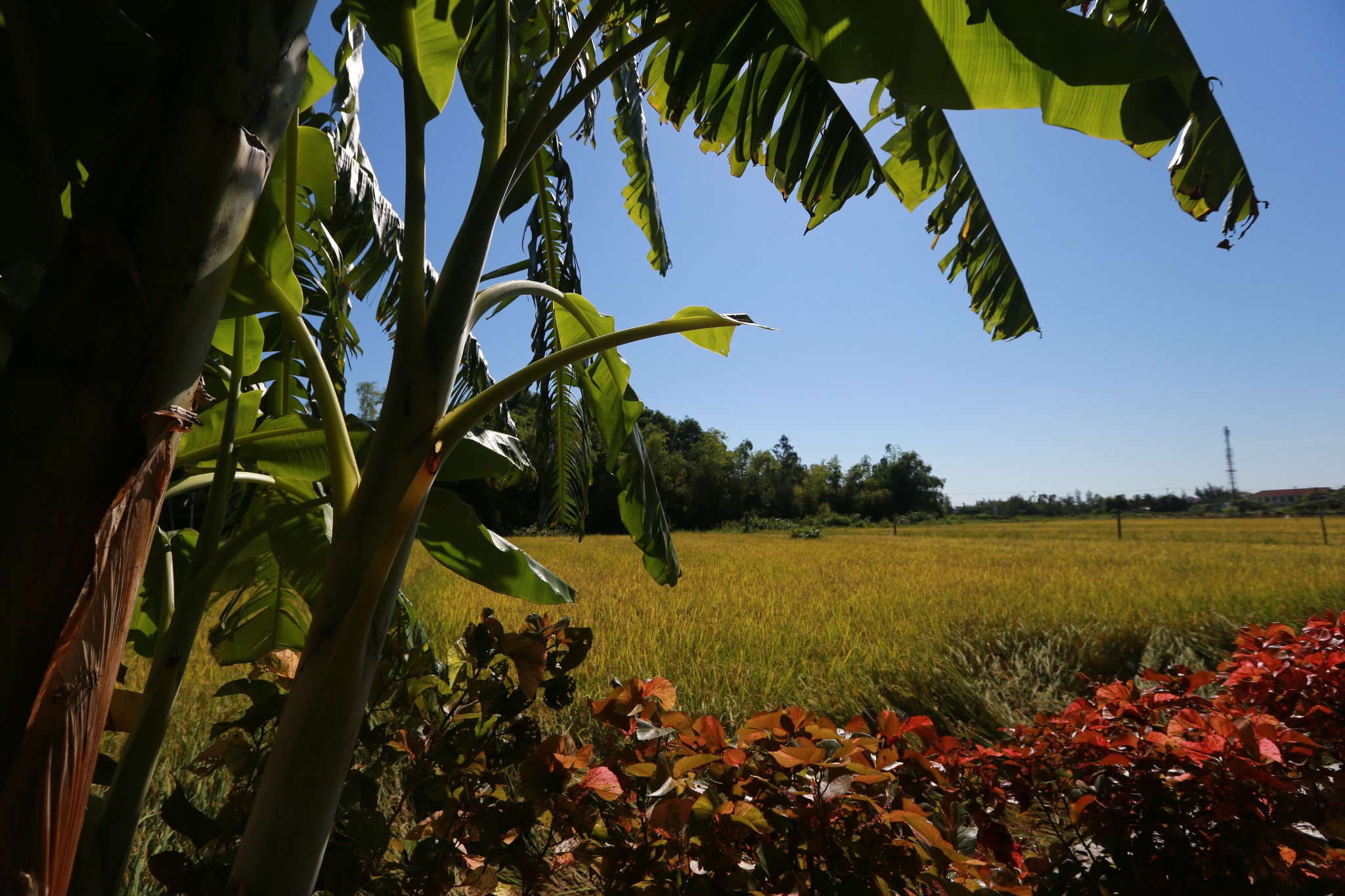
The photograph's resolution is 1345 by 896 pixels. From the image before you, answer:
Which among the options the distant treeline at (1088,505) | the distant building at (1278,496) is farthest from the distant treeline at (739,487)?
the distant building at (1278,496)

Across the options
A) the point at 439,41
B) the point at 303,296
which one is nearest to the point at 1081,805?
the point at 303,296

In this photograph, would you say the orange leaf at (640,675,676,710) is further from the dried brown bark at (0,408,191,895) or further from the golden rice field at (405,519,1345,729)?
the golden rice field at (405,519,1345,729)

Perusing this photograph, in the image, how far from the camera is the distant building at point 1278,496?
45.2m

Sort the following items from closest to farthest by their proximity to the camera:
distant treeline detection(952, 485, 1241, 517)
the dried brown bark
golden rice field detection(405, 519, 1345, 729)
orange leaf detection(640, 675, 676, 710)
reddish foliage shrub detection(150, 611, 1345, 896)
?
the dried brown bark
reddish foliage shrub detection(150, 611, 1345, 896)
orange leaf detection(640, 675, 676, 710)
golden rice field detection(405, 519, 1345, 729)
distant treeline detection(952, 485, 1241, 517)

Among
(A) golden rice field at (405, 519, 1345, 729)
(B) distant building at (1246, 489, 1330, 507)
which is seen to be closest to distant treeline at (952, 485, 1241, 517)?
(B) distant building at (1246, 489, 1330, 507)

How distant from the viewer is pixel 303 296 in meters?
0.99

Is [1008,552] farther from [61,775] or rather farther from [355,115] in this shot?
[61,775]

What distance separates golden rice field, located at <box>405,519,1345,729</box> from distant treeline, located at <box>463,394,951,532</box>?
12.3 m

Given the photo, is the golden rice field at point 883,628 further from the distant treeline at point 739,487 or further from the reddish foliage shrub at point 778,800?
the distant treeline at point 739,487

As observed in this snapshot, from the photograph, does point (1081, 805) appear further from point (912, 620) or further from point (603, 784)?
point (912, 620)

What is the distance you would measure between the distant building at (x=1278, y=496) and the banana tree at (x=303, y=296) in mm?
60809

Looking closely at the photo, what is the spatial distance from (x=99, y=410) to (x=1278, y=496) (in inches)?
2827

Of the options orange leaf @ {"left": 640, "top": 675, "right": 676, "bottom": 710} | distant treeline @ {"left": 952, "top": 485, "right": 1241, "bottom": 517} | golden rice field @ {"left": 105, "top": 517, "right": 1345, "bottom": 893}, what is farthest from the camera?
distant treeline @ {"left": 952, "top": 485, "right": 1241, "bottom": 517}

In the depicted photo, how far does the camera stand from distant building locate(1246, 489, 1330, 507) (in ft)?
148
